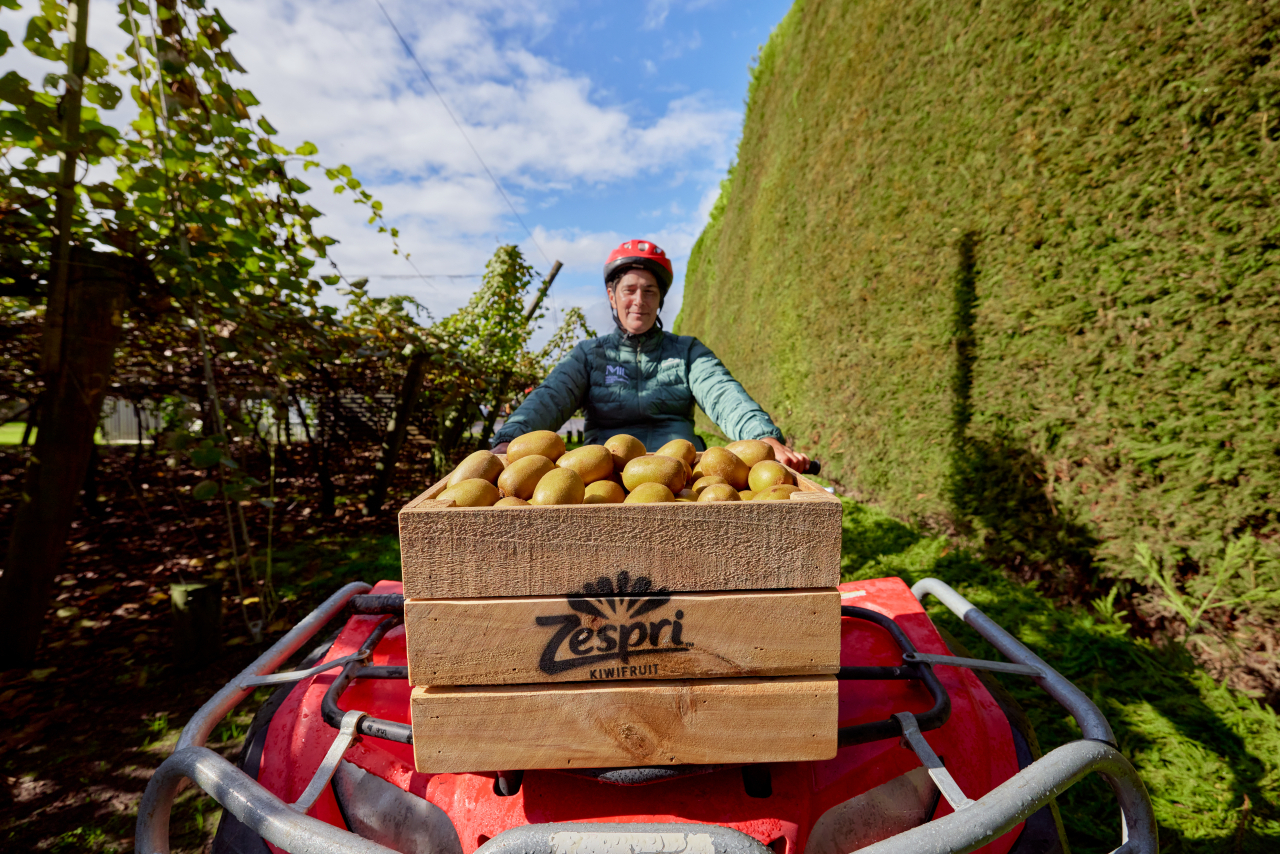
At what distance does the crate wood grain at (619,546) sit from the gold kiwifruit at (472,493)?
0.06 meters

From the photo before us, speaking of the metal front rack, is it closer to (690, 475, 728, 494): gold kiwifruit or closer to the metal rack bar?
the metal rack bar

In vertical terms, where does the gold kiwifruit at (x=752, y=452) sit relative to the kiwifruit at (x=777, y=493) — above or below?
above

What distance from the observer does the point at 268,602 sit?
12.8 ft

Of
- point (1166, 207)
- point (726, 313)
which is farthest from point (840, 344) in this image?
point (726, 313)

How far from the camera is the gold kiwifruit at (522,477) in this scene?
1.23m

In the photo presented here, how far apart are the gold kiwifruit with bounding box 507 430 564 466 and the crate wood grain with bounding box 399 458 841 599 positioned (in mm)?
357

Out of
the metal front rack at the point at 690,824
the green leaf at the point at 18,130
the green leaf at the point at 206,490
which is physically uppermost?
the green leaf at the point at 18,130

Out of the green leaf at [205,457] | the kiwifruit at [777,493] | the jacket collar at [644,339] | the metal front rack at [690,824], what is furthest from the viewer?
the jacket collar at [644,339]

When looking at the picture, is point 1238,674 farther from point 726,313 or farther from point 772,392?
point 726,313

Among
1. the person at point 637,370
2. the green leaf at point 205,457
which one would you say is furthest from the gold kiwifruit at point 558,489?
the green leaf at point 205,457

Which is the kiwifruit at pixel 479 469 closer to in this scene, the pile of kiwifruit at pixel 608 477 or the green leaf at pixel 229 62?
the pile of kiwifruit at pixel 608 477

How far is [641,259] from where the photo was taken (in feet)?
8.92

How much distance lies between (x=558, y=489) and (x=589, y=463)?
0.19 metres

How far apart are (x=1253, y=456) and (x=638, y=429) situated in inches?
103
